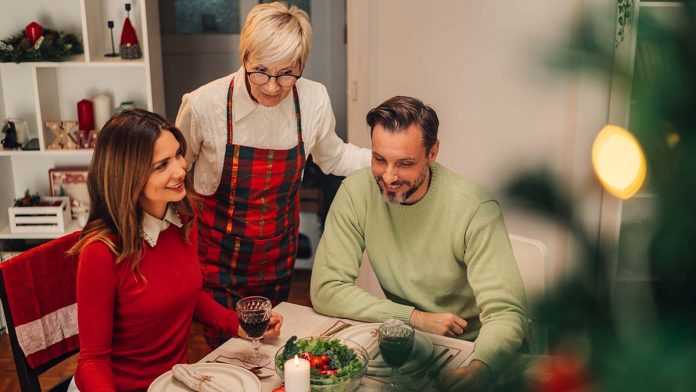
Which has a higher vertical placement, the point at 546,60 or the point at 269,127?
the point at 546,60

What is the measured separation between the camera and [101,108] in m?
2.92

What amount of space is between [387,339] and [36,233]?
220cm

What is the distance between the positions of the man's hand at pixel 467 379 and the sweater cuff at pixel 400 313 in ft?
3.48

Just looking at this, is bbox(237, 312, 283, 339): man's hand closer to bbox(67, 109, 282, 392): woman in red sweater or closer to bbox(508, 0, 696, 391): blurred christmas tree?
bbox(67, 109, 282, 392): woman in red sweater

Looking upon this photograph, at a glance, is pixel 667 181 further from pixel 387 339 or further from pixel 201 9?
pixel 201 9

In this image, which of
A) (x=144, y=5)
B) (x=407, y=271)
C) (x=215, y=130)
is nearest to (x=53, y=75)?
(x=144, y=5)

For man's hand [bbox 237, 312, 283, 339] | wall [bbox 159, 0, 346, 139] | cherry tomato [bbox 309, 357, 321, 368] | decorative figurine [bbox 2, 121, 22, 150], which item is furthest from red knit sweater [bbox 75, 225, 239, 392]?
wall [bbox 159, 0, 346, 139]

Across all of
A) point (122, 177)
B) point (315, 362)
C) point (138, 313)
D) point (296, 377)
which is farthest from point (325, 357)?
point (122, 177)

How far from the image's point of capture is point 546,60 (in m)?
0.30

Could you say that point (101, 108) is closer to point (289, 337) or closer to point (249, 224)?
point (249, 224)

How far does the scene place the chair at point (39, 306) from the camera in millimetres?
1427

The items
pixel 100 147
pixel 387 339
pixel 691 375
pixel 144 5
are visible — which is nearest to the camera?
pixel 691 375

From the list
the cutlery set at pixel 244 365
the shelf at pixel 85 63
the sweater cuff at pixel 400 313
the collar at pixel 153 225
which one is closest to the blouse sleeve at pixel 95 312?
the collar at pixel 153 225

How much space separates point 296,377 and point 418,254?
0.57m
